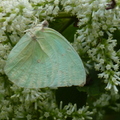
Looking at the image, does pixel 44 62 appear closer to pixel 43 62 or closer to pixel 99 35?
pixel 43 62

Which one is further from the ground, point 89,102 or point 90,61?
point 90,61

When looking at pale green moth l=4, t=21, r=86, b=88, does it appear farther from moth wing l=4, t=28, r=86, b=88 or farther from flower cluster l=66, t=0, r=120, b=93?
flower cluster l=66, t=0, r=120, b=93

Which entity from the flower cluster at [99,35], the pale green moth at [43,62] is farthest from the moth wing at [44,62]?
the flower cluster at [99,35]

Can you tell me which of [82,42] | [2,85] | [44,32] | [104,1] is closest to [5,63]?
[2,85]

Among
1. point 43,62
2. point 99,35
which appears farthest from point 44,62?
point 99,35

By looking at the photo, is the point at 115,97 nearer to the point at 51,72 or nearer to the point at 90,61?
the point at 90,61

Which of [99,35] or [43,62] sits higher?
[99,35]

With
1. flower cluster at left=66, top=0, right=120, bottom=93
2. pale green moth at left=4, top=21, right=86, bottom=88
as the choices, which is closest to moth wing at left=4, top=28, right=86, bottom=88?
pale green moth at left=4, top=21, right=86, bottom=88

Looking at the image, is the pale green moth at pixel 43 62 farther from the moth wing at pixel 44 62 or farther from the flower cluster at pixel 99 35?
the flower cluster at pixel 99 35
